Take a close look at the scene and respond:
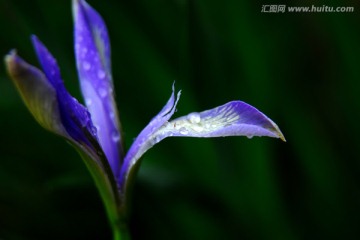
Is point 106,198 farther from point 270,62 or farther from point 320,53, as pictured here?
point 320,53

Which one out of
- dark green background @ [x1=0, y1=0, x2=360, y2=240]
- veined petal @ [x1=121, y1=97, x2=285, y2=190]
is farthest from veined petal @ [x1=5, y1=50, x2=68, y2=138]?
dark green background @ [x1=0, y1=0, x2=360, y2=240]

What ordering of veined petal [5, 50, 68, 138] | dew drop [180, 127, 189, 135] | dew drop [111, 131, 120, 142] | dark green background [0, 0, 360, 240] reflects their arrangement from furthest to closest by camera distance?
dark green background [0, 0, 360, 240], dew drop [111, 131, 120, 142], dew drop [180, 127, 189, 135], veined petal [5, 50, 68, 138]

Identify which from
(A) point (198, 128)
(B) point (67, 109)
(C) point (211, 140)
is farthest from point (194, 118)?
(C) point (211, 140)

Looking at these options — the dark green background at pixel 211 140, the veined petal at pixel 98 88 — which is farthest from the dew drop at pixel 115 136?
the dark green background at pixel 211 140

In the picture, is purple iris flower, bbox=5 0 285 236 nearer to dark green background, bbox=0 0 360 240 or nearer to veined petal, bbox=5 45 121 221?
veined petal, bbox=5 45 121 221

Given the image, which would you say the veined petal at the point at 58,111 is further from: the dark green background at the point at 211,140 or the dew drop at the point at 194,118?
the dark green background at the point at 211,140

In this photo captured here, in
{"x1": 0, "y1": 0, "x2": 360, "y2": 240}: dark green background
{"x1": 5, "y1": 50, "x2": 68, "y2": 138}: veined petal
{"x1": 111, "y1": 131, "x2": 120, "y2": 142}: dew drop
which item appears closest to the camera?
{"x1": 5, "y1": 50, "x2": 68, "y2": 138}: veined petal

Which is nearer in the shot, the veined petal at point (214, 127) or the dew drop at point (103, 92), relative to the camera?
the veined petal at point (214, 127)

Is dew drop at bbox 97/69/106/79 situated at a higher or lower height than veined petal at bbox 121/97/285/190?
higher

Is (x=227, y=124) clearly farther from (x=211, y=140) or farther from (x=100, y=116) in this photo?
(x=211, y=140)
